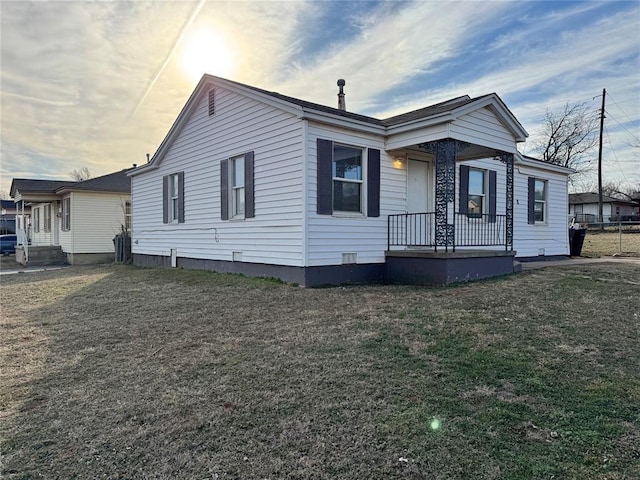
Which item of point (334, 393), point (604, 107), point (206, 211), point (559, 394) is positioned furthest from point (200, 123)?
point (604, 107)

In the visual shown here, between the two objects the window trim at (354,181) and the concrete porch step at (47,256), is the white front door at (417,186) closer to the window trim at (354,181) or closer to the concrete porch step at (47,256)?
the window trim at (354,181)

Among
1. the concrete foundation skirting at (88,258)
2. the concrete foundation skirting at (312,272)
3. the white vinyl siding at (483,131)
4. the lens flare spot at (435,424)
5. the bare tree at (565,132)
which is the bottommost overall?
the lens flare spot at (435,424)

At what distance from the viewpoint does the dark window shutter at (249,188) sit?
9.54 metres

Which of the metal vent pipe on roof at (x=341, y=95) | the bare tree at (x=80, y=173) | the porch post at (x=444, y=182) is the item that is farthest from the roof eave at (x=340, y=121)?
the bare tree at (x=80, y=173)

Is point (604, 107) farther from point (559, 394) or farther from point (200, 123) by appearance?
point (559, 394)

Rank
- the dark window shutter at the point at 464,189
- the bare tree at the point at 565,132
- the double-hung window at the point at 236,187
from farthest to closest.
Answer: the bare tree at the point at 565,132 → the dark window shutter at the point at 464,189 → the double-hung window at the point at 236,187

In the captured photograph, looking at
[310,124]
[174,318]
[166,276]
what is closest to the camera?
[174,318]

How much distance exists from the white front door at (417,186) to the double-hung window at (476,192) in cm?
148

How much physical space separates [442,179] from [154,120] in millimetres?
12689

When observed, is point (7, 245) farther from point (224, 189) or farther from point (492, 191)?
point (492, 191)

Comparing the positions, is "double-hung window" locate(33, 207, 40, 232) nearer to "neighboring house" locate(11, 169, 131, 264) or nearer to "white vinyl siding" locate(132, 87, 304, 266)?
"neighboring house" locate(11, 169, 131, 264)

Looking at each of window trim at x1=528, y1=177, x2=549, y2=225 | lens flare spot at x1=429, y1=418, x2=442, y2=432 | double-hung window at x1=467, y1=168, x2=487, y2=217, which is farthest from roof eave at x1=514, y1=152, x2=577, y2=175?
lens flare spot at x1=429, y1=418, x2=442, y2=432

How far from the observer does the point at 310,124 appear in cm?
813

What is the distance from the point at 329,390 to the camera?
3.45 meters
